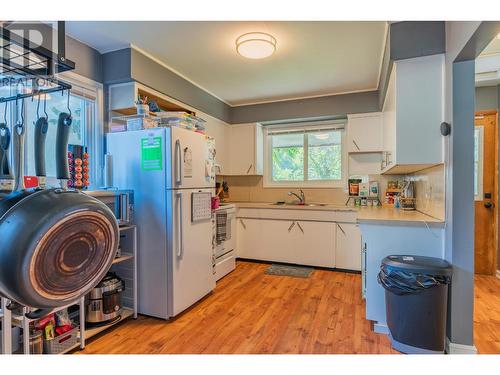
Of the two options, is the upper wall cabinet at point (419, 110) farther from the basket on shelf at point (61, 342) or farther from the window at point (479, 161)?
the basket on shelf at point (61, 342)

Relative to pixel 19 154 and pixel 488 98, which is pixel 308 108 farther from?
pixel 19 154

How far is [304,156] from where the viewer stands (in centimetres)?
457

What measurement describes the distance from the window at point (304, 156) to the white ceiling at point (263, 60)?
792 millimetres

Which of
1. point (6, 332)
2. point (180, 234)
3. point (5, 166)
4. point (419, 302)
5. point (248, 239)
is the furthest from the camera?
point (248, 239)

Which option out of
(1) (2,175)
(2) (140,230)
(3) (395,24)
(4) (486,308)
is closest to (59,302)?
(1) (2,175)

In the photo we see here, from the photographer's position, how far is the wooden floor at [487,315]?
2.03 m

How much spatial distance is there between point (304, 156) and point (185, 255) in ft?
8.92

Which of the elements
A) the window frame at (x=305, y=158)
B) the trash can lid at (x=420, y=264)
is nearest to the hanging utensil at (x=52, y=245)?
the trash can lid at (x=420, y=264)

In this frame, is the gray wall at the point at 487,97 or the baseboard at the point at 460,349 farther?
the gray wall at the point at 487,97

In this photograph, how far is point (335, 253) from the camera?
12.3ft

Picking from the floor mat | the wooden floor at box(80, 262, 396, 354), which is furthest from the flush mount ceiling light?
the floor mat

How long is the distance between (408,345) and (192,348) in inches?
57.7

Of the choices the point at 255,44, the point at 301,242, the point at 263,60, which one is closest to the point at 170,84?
the point at 263,60

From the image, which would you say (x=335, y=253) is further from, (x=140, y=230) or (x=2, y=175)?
(x=2, y=175)
